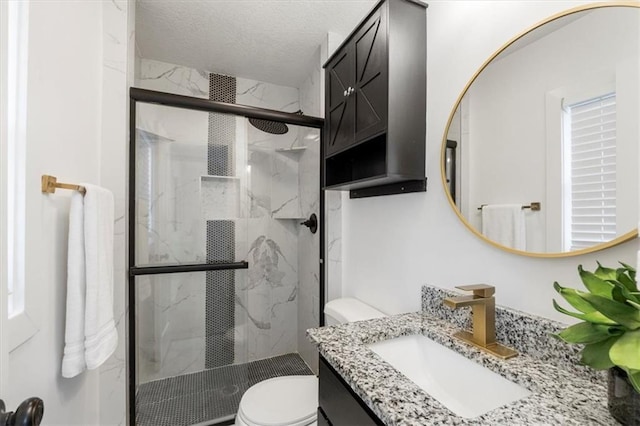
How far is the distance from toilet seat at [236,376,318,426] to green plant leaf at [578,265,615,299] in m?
1.15

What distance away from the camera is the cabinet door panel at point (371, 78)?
1144 mm

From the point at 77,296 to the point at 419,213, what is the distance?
4.42 ft

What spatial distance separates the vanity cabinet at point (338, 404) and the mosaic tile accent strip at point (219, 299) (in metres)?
1.07

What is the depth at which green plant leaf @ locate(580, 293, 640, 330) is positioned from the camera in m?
0.45

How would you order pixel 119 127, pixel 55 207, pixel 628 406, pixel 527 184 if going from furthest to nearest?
pixel 119 127 < pixel 55 207 < pixel 527 184 < pixel 628 406

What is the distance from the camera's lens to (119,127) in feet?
4.61

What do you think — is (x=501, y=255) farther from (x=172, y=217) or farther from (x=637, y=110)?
(x=172, y=217)

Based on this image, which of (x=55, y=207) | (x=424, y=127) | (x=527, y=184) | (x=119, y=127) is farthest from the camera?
(x=119, y=127)

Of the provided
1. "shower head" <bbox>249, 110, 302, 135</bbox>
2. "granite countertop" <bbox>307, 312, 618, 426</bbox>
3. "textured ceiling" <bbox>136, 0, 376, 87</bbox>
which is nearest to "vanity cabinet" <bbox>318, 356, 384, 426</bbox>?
"granite countertop" <bbox>307, 312, 618, 426</bbox>

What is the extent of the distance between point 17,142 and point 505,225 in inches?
55.3

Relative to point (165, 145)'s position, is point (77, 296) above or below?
below

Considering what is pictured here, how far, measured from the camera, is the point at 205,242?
67.7 inches

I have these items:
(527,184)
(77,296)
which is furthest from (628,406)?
(77,296)

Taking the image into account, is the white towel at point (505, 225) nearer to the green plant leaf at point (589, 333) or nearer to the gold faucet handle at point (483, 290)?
the gold faucet handle at point (483, 290)
